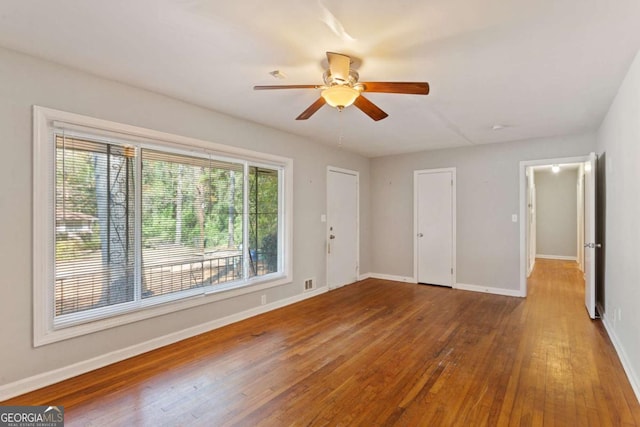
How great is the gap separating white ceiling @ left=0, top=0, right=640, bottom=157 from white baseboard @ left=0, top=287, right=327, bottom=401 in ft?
7.75

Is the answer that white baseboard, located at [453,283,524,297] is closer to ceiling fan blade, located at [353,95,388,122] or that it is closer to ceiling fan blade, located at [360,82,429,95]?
ceiling fan blade, located at [353,95,388,122]

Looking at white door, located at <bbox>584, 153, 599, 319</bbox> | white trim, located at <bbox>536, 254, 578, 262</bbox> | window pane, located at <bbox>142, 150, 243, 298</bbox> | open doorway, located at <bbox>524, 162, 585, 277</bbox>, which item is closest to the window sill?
window pane, located at <bbox>142, 150, 243, 298</bbox>

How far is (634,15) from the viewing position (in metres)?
1.83

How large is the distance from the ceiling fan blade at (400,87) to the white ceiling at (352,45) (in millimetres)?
226

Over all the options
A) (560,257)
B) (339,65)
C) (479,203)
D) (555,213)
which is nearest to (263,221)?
(339,65)

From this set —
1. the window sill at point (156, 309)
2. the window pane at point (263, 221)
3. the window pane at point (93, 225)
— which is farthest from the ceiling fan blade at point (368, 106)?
the window sill at point (156, 309)

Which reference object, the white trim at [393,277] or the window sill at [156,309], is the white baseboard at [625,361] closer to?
the white trim at [393,277]

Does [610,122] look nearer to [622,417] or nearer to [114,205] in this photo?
[622,417]

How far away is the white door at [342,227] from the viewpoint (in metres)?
5.39

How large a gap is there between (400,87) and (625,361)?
2882mm

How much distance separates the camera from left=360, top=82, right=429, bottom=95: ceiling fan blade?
2184mm

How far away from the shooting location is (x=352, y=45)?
7.23 ft

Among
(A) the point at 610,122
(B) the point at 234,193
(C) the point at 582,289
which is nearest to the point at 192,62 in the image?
(B) the point at 234,193

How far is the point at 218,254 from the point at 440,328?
265 cm
